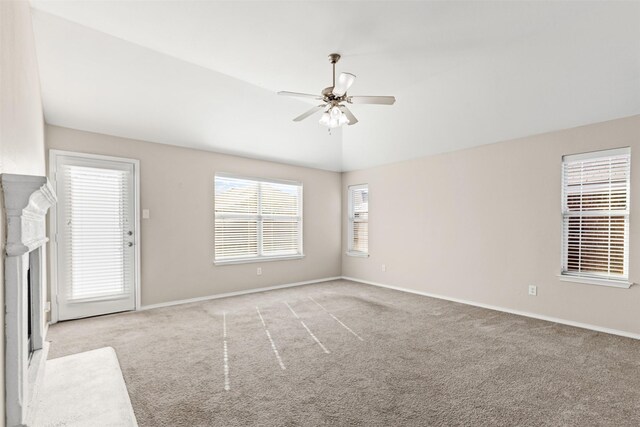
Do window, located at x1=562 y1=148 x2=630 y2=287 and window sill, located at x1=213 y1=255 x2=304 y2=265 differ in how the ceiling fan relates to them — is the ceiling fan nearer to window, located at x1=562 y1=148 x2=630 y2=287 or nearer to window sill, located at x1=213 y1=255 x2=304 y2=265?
window, located at x1=562 y1=148 x2=630 y2=287

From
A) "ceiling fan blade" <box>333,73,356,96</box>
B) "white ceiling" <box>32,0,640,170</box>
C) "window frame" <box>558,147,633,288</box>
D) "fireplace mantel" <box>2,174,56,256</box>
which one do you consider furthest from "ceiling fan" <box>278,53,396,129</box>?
"window frame" <box>558,147,633,288</box>

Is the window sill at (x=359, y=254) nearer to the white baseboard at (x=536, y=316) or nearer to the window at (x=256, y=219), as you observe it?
the white baseboard at (x=536, y=316)

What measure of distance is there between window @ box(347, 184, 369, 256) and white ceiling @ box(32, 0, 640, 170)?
2016 mm

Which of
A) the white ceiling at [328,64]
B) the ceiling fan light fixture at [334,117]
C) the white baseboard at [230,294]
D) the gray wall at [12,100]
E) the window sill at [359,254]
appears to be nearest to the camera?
the gray wall at [12,100]

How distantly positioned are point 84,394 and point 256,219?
12.2ft

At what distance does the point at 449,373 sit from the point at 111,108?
14.8 ft

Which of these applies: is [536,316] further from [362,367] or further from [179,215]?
[179,215]

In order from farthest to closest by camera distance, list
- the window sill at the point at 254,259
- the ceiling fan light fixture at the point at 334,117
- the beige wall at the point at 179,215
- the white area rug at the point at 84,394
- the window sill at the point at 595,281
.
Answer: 1. the window sill at the point at 254,259
2. the beige wall at the point at 179,215
3. the window sill at the point at 595,281
4. the ceiling fan light fixture at the point at 334,117
5. the white area rug at the point at 84,394

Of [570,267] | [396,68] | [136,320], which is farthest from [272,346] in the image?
[570,267]

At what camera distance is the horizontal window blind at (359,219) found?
6.60 m

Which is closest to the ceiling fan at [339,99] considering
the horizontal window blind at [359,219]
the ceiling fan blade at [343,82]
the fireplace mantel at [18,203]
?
the ceiling fan blade at [343,82]

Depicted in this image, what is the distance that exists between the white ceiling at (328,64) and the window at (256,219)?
95 cm

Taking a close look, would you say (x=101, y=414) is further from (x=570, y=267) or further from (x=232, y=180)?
(x=570, y=267)

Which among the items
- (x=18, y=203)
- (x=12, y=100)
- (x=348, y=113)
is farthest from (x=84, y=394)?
(x=348, y=113)
